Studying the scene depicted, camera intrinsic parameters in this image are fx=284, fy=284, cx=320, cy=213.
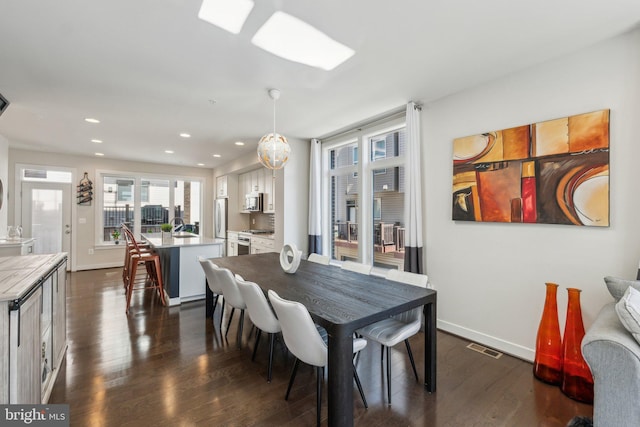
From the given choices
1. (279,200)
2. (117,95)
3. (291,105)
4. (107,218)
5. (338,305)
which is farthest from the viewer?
(107,218)

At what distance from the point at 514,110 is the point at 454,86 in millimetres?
611

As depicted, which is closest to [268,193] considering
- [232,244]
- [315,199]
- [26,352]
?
[315,199]

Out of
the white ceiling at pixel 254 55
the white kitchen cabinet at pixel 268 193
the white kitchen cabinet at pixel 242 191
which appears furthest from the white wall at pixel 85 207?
the white kitchen cabinet at pixel 268 193

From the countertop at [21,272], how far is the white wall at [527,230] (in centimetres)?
335

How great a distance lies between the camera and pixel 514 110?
103 inches

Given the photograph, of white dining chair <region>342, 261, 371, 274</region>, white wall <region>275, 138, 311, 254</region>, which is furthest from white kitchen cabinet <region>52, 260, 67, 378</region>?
white wall <region>275, 138, 311, 254</region>

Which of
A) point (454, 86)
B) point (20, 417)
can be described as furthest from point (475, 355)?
point (20, 417)

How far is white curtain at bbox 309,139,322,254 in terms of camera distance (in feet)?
16.0

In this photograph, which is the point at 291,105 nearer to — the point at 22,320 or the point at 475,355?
the point at 22,320

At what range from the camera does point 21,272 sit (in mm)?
1758

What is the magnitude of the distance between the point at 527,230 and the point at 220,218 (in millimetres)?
6612

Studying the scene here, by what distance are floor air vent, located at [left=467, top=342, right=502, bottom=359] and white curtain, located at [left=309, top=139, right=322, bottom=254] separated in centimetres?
265

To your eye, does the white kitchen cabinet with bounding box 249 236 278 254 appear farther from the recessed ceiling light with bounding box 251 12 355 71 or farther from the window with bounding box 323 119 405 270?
the recessed ceiling light with bounding box 251 12 355 71

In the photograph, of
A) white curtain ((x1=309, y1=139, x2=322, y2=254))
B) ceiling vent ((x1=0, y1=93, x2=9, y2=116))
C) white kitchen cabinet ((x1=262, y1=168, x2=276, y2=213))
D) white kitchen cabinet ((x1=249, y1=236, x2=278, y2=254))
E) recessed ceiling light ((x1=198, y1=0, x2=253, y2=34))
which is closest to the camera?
recessed ceiling light ((x1=198, y1=0, x2=253, y2=34))
